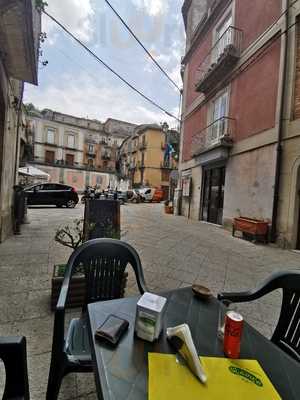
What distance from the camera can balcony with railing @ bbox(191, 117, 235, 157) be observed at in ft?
29.2

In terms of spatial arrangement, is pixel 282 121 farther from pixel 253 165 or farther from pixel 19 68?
pixel 19 68

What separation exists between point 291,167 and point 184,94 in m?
9.74

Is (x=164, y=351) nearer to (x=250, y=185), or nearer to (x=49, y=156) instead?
(x=250, y=185)

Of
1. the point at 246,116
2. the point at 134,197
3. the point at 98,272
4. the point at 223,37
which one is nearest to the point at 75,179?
the point at 134,197

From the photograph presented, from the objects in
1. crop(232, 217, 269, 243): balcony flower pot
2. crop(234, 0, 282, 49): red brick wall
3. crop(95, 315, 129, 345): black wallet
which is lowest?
crop(232, 217, 269, 243): balcony flower pot

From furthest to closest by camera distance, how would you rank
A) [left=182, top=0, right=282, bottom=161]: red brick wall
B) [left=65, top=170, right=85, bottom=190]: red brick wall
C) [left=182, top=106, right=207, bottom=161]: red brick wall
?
[left=65, top=170, right=85, bottom=190]: red brick wall < [left=182, top=106, right=207, bottom=161]: red brick wall < [left=182, top=0, right=282, bottom=161]: red brick wall

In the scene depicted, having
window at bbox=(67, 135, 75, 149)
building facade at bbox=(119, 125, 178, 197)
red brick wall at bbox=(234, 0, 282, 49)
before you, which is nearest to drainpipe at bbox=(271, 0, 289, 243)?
red brick wall at bbox=(234, 0, 282, 49)

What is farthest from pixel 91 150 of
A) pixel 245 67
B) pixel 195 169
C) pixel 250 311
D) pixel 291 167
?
pixel 250 311

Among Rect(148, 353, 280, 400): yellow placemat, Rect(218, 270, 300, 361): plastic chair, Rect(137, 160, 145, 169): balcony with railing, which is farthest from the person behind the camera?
Rect(137, 160, 145, 169): balcony with railing

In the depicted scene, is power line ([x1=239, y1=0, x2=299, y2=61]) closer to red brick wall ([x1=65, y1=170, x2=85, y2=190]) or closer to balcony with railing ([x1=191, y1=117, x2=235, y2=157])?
balcony with railing ([x1=191, y1=117, x2=235, y2=157])

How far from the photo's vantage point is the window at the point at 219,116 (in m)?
9.48

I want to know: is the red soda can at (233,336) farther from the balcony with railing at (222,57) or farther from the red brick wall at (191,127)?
the red brick wall at (191,127)

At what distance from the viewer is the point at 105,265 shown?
1.95 m

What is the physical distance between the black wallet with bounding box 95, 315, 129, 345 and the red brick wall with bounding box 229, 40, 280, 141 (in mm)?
7407
